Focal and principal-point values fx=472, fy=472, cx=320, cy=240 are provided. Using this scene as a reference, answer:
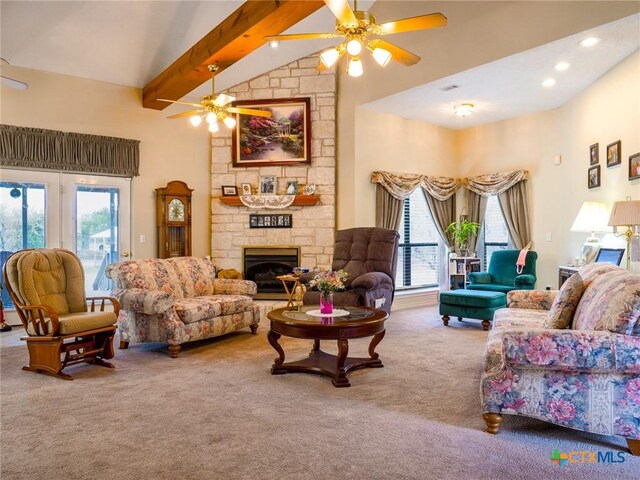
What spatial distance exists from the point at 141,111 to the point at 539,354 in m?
6.31

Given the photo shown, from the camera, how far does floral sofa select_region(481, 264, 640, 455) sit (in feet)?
8.00

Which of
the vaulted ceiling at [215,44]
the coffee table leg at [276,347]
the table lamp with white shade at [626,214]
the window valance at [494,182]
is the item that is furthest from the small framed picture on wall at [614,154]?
the coffee table leg at [276,347]

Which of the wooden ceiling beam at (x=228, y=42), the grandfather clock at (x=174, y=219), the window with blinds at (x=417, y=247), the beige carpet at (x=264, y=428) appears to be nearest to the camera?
the beige carpet at (x=264, y=428)

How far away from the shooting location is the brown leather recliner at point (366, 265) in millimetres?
5121

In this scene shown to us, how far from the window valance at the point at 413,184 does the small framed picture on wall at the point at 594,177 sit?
7.52 feet

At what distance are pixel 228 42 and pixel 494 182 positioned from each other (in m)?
4.54

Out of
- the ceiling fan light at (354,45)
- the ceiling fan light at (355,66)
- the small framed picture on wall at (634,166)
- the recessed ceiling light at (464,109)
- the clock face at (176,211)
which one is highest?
the recessed ceiling light at (464,109)

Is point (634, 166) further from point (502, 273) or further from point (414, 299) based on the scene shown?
point (414, 299)

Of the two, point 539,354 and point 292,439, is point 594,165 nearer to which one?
point 539,354

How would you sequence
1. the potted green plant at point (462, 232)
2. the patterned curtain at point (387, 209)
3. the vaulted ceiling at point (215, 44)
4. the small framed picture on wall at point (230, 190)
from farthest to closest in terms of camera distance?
the potted green plant at point (462, 232)
the small framed picture on wall at point (230, 190)
the patterned curtain at point (387, 209)
the vaulted ceiling at point (215, 44)

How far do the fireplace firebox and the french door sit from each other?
175 centimetres

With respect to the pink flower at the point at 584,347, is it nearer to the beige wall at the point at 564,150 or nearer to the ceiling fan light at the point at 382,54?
the ceiling fan light at the point at 382,54

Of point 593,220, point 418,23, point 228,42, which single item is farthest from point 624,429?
point 228,42

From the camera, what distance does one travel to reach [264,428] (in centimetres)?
277
